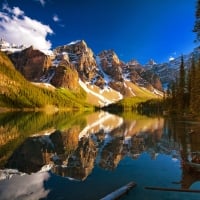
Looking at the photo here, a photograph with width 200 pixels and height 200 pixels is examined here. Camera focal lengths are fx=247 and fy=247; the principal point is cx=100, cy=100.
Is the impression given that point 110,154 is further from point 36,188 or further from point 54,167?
point 36,188

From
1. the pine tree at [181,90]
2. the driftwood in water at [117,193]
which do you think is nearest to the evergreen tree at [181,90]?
the pine tree at [181,90]

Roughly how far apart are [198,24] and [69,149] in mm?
25117

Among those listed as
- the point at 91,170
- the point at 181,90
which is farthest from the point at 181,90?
the point at 91,170

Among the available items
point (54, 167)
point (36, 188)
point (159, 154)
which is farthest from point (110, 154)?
point (36, 188)

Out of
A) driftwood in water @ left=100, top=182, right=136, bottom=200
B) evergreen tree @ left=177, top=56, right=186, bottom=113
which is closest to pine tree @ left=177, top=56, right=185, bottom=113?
evergreen tree @ left=177, top=56, right=186, bottom=113

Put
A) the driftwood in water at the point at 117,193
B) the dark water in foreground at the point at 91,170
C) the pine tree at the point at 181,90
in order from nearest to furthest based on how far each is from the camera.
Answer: the driftwood in water at the point at 117,193
the dark water in foreground at the point at 91,170
the pine tree at the point at 181,90

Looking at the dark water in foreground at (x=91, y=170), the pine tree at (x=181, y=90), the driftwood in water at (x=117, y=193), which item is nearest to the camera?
the driftwood in water at (x=117, y=193)

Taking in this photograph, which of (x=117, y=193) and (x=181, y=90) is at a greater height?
(x=181, y=90)

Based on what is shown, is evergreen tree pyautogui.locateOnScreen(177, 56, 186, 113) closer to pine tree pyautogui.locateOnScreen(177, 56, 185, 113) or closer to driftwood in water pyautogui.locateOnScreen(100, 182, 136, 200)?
pine tree pyautogui.locateOnScreen(177, 56, 185, 113)

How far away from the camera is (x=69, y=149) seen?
32.8 meters

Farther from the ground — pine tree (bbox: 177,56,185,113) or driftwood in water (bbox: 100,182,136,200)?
pine tree (bbox: 177,56,185,113)

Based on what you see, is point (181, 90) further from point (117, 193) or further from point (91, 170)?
point (117, 193)

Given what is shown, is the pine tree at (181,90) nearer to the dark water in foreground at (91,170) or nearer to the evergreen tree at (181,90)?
the evergreen tree at (181,90)

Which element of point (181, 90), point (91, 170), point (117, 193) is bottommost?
point (117, 193)
